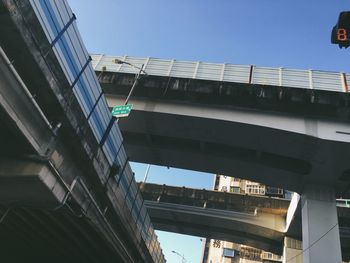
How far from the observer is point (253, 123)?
68.3 ft

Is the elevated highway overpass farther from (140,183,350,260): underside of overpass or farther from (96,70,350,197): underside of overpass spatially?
(140,183,350,260): underside of overpass

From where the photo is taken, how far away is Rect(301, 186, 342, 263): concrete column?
64.4 feet

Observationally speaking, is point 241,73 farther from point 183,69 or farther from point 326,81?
point 326,81

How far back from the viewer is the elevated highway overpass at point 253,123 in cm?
2050

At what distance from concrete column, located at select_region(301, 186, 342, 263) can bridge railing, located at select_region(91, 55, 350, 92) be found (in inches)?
262

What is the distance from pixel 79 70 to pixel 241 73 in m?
12.5

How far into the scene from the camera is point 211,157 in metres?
24.0

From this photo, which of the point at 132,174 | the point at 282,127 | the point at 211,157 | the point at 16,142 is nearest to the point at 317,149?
the point at 282,127

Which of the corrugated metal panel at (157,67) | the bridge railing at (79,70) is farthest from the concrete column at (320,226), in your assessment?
the corrugated metal panel at (157,67)

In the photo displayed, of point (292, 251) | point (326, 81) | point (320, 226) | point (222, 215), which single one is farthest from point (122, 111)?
point (222, 215)

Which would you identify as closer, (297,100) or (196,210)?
(297,100)

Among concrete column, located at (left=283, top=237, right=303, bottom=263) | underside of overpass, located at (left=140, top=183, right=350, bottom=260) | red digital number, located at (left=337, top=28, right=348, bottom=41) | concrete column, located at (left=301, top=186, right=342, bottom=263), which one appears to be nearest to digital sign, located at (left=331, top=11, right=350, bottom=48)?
red digital number, located at (left=337, top=28, right=348, bottom=41)

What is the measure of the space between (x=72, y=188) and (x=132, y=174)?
5.59 meters

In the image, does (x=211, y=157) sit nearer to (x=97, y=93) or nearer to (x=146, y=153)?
(x=146, y=153)
